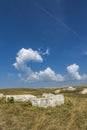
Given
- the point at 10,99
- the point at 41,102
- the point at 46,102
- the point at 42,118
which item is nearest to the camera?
the point at 42,118

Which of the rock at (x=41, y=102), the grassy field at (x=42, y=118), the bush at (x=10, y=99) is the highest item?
the bush at (x=10, y=99)

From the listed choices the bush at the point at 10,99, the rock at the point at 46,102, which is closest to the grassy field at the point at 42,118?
the rock at the point at 46,102

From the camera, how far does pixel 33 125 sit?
56.3ft

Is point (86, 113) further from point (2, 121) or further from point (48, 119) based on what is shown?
point (2, 121)

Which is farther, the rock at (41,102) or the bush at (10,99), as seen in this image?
the bush at (10,99)

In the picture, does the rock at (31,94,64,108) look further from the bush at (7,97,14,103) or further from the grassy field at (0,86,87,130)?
the bush at (7,97,14,103)

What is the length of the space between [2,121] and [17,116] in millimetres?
1847

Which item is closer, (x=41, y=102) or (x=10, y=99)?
(x=41, y=102)

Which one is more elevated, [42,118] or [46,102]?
[46,102]

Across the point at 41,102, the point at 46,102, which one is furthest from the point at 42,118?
the point at 46,102

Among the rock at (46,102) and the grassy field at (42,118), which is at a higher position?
the rock at (46,102)

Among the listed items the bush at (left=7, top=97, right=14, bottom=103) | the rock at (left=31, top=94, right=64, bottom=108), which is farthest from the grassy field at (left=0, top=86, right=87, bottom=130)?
the bush at (left=7, top=97, right=14, bottom=103)

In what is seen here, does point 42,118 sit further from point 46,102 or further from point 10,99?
point 10,99

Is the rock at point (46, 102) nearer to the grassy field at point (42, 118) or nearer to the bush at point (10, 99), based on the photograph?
the grassy field at point (42, 118)
